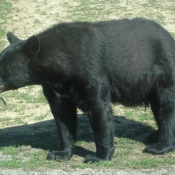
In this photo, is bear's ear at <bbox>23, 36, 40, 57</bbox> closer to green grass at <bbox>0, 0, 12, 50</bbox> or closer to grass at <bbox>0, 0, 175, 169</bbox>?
grass at <bbox>0, 0, 175, 169</bbox>

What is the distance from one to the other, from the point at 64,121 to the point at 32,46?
4.64ft

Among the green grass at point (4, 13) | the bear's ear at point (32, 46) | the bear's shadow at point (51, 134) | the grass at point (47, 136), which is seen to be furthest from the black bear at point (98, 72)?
the green grass at point (4, 13)

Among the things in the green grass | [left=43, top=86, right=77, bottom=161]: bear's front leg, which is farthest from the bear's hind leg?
the green grass

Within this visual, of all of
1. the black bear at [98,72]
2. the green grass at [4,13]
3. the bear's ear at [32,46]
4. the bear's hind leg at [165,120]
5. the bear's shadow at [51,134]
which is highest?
the bear's ear at [32,46]

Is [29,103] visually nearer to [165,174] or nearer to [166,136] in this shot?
[166,136]

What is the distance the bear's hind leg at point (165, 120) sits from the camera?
7.80 m

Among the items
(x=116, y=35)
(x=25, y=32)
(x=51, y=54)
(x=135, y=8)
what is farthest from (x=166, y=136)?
(x=135, y=8)

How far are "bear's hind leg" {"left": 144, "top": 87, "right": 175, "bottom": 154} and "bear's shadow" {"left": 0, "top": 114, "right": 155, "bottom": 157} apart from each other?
565 mm

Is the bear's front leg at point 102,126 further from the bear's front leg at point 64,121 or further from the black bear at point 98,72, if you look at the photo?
the bear's front leg at point 64,121

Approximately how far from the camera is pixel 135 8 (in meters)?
17.3

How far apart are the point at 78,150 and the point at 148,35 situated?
2238 mm

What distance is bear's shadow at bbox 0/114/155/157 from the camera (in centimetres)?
847

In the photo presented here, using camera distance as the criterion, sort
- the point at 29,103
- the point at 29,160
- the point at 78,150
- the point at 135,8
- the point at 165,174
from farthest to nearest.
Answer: the point at 135,8 < the point at 29,103 < the point at 78,150 < the point at 29,160 < the point at 165,174

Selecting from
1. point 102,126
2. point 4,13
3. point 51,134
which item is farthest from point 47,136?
point 4,13
